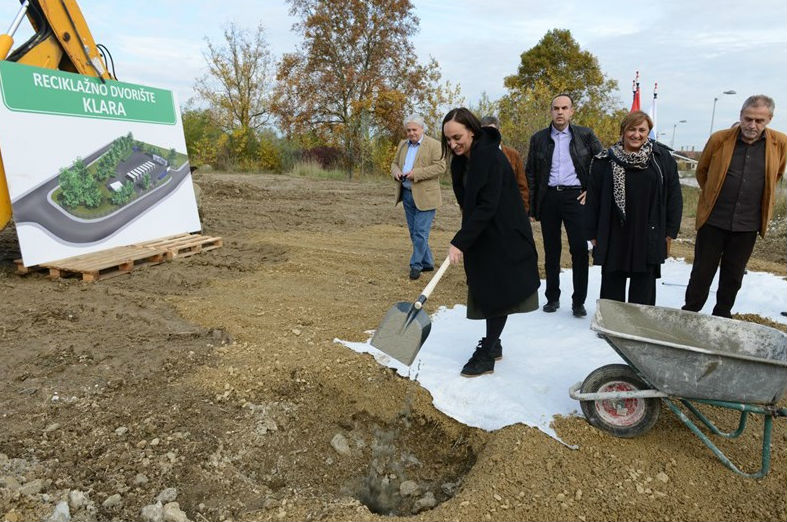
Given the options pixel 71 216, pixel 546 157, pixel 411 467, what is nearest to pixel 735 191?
pixel 546 157

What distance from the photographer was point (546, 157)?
4469 millimetres

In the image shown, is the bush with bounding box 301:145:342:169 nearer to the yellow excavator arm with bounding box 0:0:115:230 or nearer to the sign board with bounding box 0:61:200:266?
the sign board with bounding box 0:61:200:266

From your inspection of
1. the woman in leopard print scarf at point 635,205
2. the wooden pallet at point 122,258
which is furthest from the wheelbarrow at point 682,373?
the wooden pallet at point 122,258

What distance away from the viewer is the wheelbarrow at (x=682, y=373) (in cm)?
237

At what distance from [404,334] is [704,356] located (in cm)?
148

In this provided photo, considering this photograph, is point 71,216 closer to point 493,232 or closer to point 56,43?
point 56,43

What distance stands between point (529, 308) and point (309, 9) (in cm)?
2132

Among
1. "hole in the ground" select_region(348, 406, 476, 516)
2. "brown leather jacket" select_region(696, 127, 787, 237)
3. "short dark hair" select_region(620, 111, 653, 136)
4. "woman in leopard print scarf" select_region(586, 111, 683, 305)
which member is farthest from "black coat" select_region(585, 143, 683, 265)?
"hole in the ground" select_region(348, 406, 476, 516)

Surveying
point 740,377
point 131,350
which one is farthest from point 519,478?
point 131,350

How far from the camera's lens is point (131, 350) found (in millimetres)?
3871

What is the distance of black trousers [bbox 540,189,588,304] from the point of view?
443cm

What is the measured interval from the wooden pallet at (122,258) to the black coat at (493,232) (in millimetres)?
4106

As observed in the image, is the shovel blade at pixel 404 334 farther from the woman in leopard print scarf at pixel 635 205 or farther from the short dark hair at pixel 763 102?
the short dark hair at pixel 763 102

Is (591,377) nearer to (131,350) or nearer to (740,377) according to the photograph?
(740,377)
